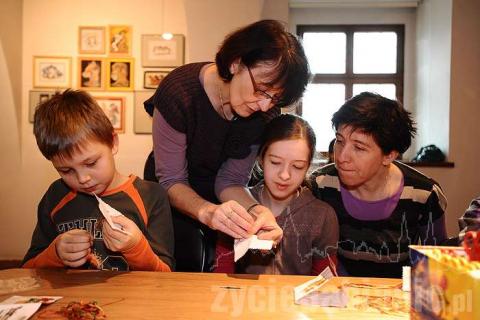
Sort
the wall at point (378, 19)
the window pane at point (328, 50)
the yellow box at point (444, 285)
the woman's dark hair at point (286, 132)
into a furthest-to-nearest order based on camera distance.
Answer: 1. the window pane at point (328, 50)
2. the wall at point (378, 19)
3. the woman's dark hair at point (286, 132)
4. the yellow box at point (444, 285)

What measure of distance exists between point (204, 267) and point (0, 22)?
3.36 m

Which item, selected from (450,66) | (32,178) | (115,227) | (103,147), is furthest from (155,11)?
(115,227)

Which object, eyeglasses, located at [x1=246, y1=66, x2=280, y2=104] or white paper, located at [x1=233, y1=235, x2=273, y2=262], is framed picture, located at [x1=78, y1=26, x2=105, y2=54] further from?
white paper, located at [x1=233, y1=235, x2=273, y2=262]

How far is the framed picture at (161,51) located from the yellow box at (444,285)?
352 centimetres

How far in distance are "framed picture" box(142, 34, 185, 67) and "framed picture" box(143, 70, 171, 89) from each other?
0.20ft

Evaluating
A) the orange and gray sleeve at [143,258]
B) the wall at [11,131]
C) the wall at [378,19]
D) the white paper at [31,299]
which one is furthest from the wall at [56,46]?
the white paper at [31,299]

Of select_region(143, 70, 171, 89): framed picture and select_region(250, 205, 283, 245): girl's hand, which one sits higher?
select_region(143, 70, 171, 89): framed picture

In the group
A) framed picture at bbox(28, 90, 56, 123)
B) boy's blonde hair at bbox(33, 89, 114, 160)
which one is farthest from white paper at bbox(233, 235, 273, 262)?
framed picture at bbox(28, 90, 56, 123)

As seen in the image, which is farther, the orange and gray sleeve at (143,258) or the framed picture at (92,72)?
the framed picture at (92,72)

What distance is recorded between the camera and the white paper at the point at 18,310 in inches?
30.1

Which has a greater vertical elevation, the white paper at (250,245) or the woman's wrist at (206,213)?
the woman's wrist at (206,213)

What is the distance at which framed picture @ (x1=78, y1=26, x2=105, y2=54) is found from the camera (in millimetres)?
3959

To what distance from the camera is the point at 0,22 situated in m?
3.79

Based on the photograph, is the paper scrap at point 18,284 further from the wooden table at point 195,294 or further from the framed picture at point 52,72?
the framed picture at point 52,72
